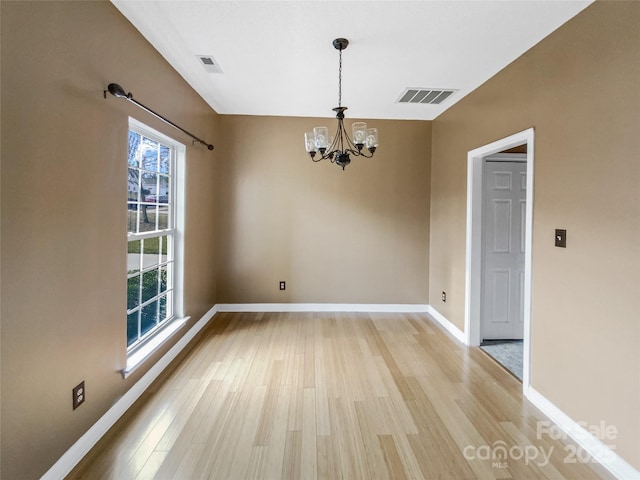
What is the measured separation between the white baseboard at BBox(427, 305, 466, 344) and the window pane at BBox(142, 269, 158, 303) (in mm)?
3088

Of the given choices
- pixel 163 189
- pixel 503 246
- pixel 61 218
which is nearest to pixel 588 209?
pixel 503 246

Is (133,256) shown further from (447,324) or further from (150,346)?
(447,324)

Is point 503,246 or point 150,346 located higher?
point 503,246

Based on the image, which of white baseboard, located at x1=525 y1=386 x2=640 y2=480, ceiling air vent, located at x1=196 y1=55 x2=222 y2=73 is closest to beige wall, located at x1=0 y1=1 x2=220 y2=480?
ceiling air vent, located at x1=196 y1=55 x2=222 y2=73

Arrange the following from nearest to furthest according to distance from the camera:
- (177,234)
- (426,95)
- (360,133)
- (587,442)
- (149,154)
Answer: (587,442) < (360,133) < (149,154) < (177,234) < (426,95)

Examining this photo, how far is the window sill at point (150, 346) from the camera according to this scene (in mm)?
2332

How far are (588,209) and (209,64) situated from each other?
3.01 metres

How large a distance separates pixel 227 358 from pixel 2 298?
6.67ft

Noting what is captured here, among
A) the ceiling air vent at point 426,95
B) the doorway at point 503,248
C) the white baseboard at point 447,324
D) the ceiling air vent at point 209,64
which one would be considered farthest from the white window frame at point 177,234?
the doorway at point 503,248

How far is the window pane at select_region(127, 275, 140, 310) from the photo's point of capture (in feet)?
8.00

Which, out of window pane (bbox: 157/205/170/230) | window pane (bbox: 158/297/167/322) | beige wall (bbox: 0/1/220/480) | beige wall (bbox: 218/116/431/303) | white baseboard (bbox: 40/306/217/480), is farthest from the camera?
beige wall (bbox: 218/116/431/303)

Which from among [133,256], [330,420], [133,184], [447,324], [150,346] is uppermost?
[133,184]

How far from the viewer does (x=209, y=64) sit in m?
2.90

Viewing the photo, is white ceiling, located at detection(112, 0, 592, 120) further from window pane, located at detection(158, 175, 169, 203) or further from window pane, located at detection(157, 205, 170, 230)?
window pane, located at detection(157, 205, 170, 230)
